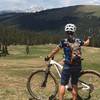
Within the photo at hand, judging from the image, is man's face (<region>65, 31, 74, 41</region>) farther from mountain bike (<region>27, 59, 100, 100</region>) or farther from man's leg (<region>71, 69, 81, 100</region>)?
mountain bike (<region>27, 59, 100, 100</region>)

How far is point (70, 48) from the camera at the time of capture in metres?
12.3

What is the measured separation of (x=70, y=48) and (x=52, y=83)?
7.97ft

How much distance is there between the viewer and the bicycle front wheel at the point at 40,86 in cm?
1445

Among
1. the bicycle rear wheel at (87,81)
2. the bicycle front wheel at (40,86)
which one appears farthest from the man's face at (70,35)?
the bicycle front wheel at (40,86)

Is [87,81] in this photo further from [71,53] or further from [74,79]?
[71,53]

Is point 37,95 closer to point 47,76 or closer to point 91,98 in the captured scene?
point 47,76

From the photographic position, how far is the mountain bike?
44.8ft

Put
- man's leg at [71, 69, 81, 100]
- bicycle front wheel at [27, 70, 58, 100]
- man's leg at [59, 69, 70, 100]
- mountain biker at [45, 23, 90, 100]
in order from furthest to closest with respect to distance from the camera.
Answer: bicycle front wheel at [27, 70, 58, 100], man's leg at [59, 69, 70, 100], man's leg at [71, 69, 81, 100], mountain biker at [45, 23, 90, 100]

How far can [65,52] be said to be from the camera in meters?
12.5

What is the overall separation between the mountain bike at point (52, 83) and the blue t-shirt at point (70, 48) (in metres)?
1.11

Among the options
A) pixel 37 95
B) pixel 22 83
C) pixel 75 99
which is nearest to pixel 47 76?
pixel 37 95

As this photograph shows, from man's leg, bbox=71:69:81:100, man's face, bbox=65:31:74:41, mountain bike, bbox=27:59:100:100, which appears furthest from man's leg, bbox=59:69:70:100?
man's face, bbox=65:31:74:41

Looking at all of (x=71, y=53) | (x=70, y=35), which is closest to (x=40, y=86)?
(x=71, y=53)

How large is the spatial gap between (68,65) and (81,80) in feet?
4.80
